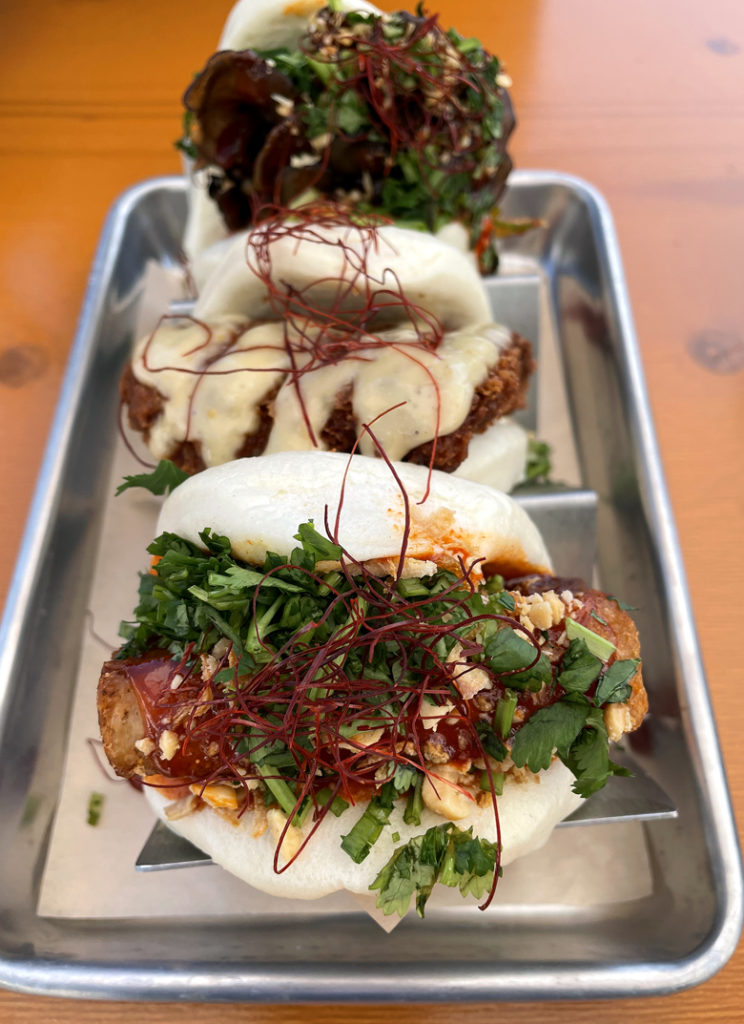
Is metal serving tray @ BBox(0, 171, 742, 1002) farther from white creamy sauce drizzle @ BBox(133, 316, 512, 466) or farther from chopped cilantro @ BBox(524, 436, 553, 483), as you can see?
white creamy sauce drizzle @ BBox(133, 316, 512, 466)

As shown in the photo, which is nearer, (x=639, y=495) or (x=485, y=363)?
(x=485, y=363)

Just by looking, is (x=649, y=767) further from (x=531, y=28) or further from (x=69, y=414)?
(x=531, y=28)

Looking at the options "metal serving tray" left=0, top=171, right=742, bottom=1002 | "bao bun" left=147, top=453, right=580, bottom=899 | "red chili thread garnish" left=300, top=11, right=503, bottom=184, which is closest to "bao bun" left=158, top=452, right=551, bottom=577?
"bao bun" left=147, top=453, right=580, bottom=899

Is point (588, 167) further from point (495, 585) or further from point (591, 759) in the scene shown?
point (591, 759)

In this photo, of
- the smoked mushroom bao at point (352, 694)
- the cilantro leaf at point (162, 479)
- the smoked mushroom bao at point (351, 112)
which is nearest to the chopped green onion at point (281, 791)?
the smoked mushroom bao at point (352, 694)

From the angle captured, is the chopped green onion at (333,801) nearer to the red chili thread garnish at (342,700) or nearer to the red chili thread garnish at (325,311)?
the red chili thread garnish at (342,700)

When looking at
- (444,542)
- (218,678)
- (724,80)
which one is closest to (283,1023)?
(218,678)

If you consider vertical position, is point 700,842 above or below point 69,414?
below

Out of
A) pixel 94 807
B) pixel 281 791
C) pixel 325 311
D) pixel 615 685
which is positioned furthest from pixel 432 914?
pixel 325 311
